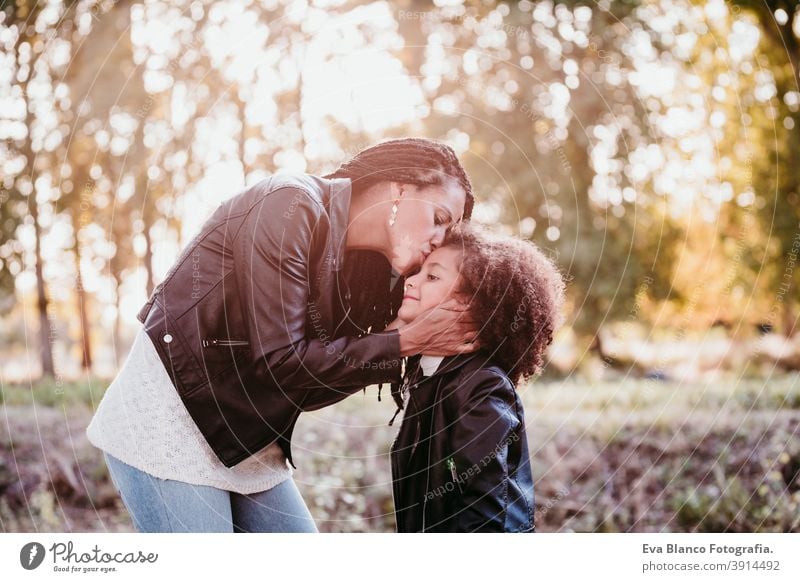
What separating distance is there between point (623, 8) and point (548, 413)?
2532mm

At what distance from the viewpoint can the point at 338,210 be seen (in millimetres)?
2209

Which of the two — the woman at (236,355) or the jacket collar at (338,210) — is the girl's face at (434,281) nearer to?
the woman at (236,355)

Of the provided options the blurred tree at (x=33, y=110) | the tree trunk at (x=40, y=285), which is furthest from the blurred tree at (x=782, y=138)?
the tree trunk at (x=40, y=285)

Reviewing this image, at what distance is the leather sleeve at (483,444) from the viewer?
2057mm

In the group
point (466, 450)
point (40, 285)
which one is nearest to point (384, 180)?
point (466, 450)

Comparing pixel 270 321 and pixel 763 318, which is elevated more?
pixel 270 321

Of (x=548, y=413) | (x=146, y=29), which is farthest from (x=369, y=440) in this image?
(x=146, y=29)

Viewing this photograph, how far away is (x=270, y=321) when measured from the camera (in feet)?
6.55

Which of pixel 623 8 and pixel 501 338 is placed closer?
pixel 501 338

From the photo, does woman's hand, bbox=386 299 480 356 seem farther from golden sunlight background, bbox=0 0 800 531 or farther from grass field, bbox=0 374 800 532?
grass field, bbox=0 374 800 532
